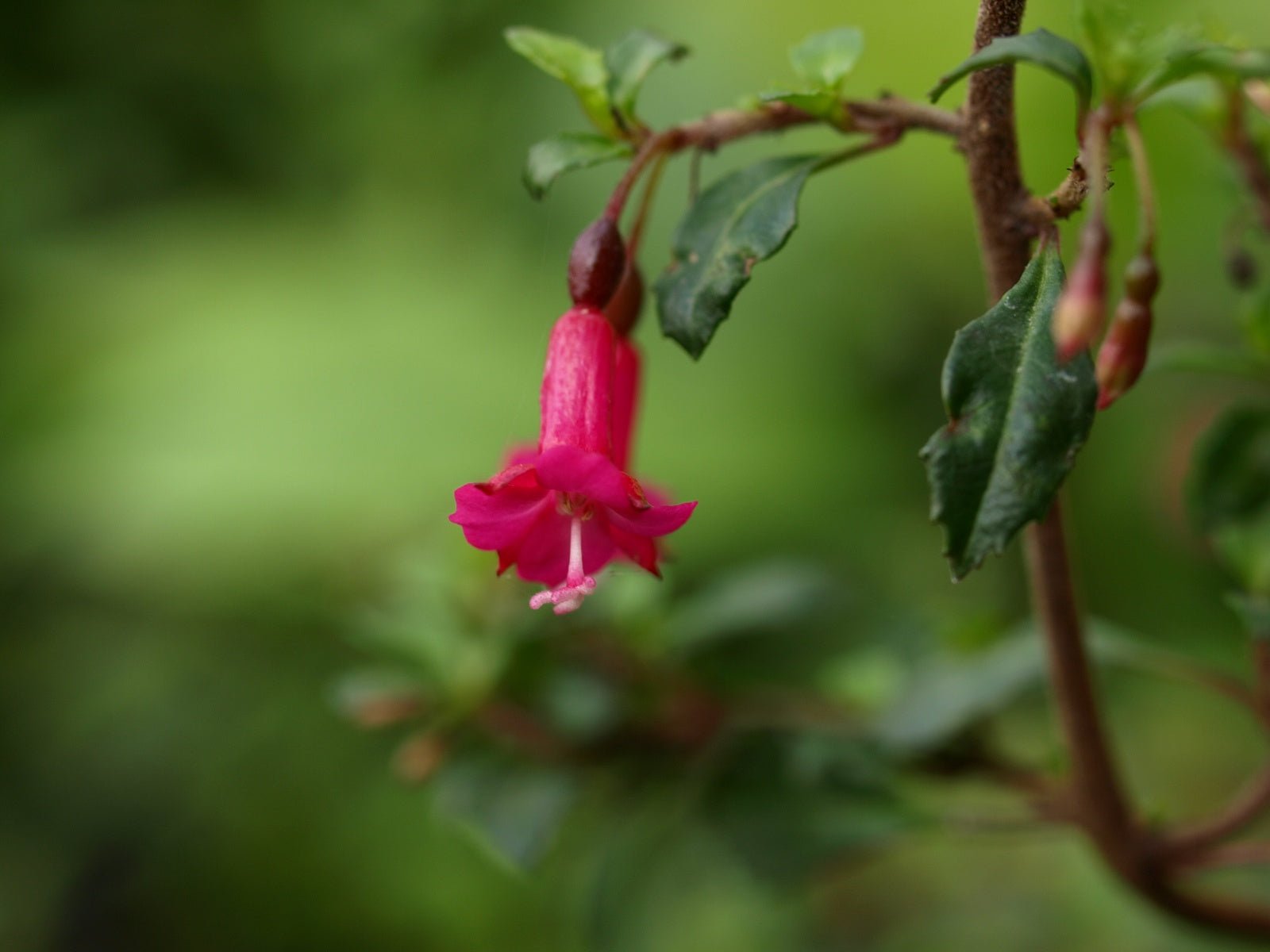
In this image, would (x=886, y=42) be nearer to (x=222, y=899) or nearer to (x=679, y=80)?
(x=679, y=80)

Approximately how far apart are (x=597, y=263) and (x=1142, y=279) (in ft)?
→ 0.78

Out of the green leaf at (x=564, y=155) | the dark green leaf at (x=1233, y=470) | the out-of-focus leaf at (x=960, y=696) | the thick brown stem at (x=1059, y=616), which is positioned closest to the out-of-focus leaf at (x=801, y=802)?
the out-of-focus leaf at (x=960, y=696)

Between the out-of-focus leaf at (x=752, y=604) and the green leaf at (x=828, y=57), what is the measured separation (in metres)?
0.53

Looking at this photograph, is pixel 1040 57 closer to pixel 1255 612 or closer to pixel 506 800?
pixel 1255 612

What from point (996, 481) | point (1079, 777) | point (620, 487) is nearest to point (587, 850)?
point (1079, 777)

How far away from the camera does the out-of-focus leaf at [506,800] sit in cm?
83

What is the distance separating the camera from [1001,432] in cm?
47

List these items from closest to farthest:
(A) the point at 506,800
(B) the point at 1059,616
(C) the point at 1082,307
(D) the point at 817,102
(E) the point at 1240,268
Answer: (C) the point at 1082,307, (D) the point at 817,102, (B) the point at 1059,616, (E) the point at 1240,268, (A) the point at 506,800

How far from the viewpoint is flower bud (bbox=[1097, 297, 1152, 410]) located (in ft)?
1.51

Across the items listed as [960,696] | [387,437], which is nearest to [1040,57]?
[960,696]

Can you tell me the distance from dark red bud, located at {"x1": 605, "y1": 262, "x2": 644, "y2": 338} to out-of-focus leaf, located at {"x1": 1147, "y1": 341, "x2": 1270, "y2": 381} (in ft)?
1.03

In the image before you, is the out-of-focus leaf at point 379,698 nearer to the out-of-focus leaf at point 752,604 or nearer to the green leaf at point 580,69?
the out-of-focus leaf at point 752,604

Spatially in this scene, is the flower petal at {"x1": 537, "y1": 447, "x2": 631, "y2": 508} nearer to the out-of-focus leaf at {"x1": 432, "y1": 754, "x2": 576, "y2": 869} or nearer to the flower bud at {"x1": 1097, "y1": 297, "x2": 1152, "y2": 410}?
the flower bud at {"x1": 1097, "y1": 297, "x2": 1152, "y2": 410}

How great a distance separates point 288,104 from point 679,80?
2.89ft
